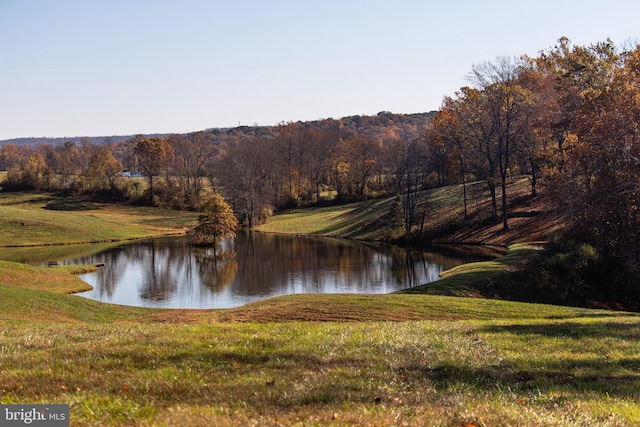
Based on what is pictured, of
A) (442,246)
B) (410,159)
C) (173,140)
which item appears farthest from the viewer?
(173,140)

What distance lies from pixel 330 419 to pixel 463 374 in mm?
3650

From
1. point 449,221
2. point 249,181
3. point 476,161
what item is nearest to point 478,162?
point 476,161

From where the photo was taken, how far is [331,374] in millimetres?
8656

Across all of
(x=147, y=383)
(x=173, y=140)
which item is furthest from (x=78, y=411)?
(x=173, y=140)

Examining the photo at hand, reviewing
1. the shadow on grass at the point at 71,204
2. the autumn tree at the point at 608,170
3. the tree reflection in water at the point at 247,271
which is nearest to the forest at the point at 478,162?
the autumn tree at the point at 608,170

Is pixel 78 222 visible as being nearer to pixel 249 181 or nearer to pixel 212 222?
pixel 212 222

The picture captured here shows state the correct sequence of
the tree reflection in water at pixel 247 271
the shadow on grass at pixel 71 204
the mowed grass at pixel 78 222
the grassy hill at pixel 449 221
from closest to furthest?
the tree reflection in water at pixel 247 271 → the grassy hill at pixel 449 221 → the mowed grass at pixel 78 222 → the shadow on grass at pixel 71 204

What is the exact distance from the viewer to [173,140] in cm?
13250

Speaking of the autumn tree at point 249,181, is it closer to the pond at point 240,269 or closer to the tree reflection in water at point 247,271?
the pond at point 240,269

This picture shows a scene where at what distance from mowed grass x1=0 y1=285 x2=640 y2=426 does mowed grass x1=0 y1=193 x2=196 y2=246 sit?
64.9 metres

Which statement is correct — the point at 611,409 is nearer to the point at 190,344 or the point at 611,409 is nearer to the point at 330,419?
the point at 330,419

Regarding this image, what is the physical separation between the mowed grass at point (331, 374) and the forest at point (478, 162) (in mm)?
15211

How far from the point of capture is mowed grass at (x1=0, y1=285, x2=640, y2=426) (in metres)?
6.74

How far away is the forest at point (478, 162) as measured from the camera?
29.2m
